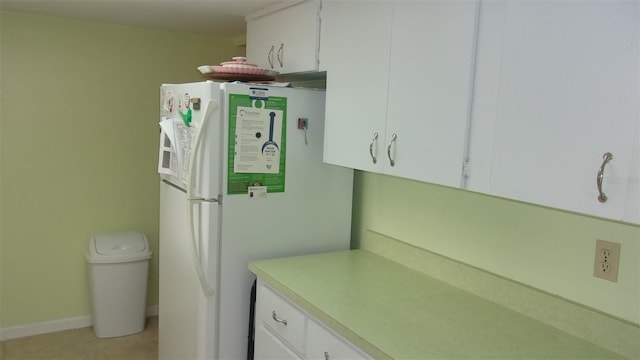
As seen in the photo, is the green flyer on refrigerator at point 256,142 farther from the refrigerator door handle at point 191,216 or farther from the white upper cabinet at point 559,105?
the white upper cabinet at point 559,105

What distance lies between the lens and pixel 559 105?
1.32m

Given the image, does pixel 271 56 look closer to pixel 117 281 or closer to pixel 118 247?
pixel 118 247

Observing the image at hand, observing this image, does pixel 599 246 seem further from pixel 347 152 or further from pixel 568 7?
pixel 347 152

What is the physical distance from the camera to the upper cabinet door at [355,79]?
75.4 inches

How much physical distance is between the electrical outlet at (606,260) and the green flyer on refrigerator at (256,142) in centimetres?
126

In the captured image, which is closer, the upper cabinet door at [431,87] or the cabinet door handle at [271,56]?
the upper cabinet door at [431,87]

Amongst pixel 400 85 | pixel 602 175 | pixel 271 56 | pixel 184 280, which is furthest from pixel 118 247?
pixel 602 175

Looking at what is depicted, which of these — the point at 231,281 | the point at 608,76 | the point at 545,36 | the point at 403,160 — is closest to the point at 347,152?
the point at 403,160

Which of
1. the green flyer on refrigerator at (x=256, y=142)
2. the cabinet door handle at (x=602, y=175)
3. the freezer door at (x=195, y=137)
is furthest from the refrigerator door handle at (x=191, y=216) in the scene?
the cabinet door handle at (x=602, y=175)

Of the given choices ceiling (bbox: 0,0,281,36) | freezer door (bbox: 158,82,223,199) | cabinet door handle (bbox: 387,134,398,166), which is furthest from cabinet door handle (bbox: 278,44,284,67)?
cabinet door handle (bbox: 387,134,398,166)

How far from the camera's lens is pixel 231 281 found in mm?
2275

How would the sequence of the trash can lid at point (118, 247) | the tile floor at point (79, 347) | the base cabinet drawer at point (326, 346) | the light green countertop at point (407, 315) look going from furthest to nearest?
the trash can lid at point (118, 247) → the tile floor at point (79, 347) → the base cabinet drawer at point (326, 346) → the light green countertop at point (407, 315)

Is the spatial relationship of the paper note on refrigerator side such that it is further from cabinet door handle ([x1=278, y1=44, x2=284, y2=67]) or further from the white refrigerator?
cabinet door handle ([x1=278, y1=44, x2=284, y2=67])

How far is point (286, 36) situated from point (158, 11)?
0.85 m
